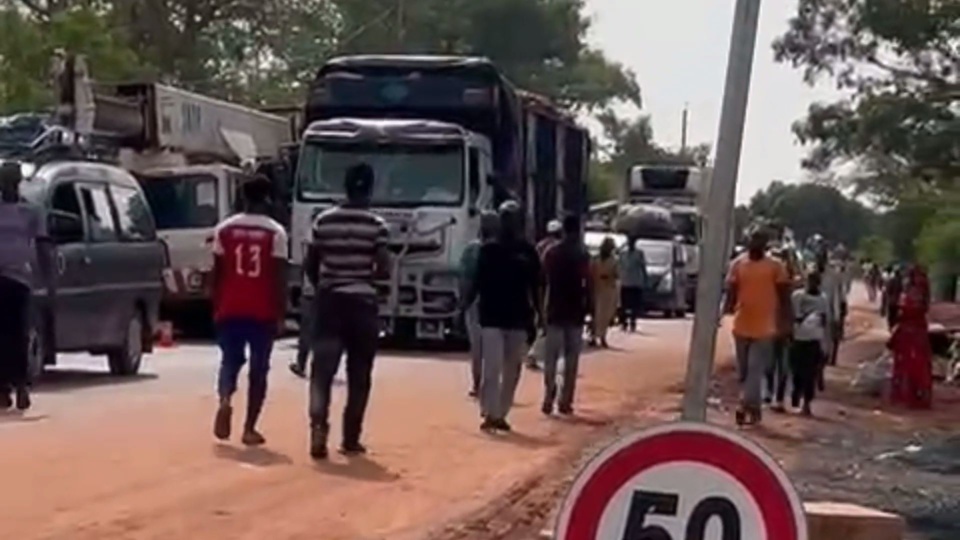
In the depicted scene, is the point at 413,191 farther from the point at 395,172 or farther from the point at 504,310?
the point at 504,310

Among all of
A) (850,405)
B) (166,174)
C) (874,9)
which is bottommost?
(850,405)

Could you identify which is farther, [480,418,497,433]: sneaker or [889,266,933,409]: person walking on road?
[889,266,933,409]: person walking on road

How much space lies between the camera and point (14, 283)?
1720cm

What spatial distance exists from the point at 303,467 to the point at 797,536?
8.65 m

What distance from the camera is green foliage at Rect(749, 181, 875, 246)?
386 feet

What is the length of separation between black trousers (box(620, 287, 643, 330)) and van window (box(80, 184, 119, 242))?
18.9m

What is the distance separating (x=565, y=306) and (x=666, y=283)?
30235 mm

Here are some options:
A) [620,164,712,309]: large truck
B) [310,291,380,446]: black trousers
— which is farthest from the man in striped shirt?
[620,164,712,309]: large truck

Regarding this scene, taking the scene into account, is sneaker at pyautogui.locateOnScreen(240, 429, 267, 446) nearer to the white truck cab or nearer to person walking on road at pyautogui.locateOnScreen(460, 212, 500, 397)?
person walking on road at pyautogui.locateOnScreen(460, 212, 500, 397)

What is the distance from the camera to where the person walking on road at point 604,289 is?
105 ft

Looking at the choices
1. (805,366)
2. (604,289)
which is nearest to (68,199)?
(805,366)

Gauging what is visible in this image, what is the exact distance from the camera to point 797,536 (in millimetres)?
5691

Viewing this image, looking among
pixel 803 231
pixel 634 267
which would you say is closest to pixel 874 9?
pixel 634 267

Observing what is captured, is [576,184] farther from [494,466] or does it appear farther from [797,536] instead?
[797,536]
